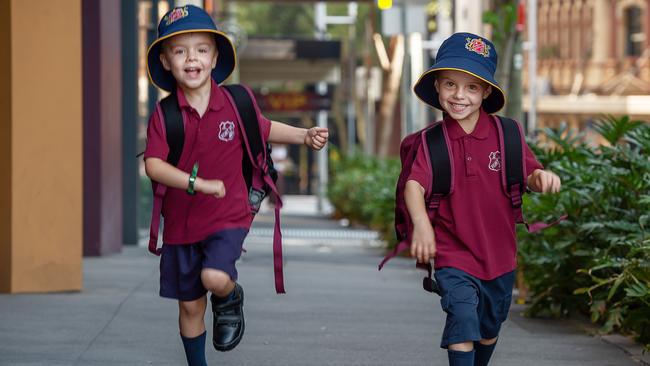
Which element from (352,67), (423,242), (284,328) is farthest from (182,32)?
(352,67)

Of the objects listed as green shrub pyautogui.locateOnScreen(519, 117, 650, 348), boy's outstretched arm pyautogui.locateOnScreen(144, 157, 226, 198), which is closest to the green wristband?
boy's outstretched arm pyautogui.locateOnScreen(144, 157, 226, 198)

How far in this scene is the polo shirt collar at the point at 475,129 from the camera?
19.2 feet

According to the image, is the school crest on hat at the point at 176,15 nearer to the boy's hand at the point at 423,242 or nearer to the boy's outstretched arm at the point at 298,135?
the boy's outstretched arm at the point at 298,135

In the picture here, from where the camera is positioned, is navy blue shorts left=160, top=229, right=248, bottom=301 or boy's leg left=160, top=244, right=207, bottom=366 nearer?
navy blue shorts left=160, top=229, right=248, bottom=301

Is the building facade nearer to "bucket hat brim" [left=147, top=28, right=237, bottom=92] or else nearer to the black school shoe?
"bucket hat brim" [left=147, top=28, right=237, bottom=92]

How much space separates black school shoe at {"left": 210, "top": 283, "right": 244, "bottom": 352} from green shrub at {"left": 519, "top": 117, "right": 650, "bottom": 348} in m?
2.13

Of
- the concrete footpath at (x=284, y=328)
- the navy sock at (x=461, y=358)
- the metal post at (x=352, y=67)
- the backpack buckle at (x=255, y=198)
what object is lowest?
the concrete footpath at (x=284, y=328)

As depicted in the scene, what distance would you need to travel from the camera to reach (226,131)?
19.8 ft

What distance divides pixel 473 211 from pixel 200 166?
1.14 metres

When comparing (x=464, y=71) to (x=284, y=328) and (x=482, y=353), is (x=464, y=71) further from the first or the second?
(x=284, y=328)

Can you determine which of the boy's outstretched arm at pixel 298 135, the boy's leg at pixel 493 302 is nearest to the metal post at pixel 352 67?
the boy's outstretched arm at pixel 298 135

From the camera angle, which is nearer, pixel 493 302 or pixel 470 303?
pixel 470 303

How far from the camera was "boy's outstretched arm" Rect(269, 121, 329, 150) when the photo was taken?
5.99 meters

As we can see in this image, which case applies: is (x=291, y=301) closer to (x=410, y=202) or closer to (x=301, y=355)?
(x=301, y=355)
